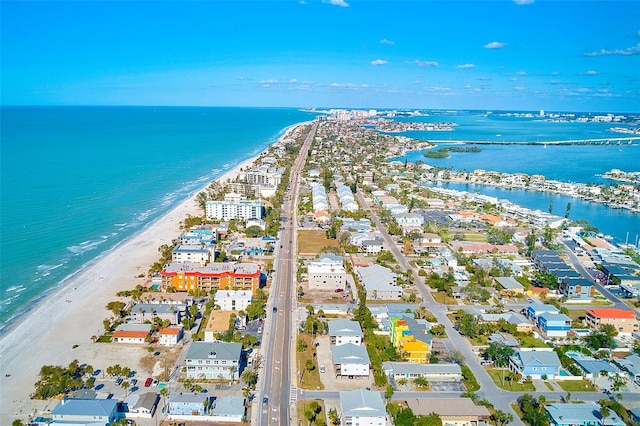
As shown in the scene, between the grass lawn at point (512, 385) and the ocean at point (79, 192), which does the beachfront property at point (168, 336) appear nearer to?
the ocean at point (79, 192)

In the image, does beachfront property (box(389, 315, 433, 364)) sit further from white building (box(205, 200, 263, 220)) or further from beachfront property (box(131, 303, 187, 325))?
white building (box(205, 200, 263, 220))

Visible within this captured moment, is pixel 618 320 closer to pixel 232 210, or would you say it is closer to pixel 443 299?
pixel 443 299

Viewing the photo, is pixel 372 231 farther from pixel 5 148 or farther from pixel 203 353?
pixel 5 148

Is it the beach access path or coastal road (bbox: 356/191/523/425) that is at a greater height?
coastal road (bbox: 356/191/523/425)

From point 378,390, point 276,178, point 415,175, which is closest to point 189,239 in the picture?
point 378,390

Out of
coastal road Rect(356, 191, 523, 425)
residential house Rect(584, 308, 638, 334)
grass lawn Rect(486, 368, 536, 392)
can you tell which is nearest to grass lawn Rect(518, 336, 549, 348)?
coastal road Rect(356, 191, 523, 425)

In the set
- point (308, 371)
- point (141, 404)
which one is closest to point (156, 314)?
point (141, 404)

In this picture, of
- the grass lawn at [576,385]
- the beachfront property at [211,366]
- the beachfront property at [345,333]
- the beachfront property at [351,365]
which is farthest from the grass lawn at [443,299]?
the beachfront property at [211,366]
